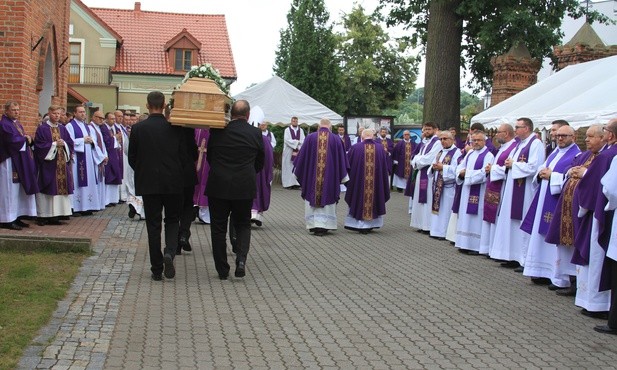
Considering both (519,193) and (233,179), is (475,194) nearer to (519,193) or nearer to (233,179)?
(519,193)

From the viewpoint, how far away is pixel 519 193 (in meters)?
12.4

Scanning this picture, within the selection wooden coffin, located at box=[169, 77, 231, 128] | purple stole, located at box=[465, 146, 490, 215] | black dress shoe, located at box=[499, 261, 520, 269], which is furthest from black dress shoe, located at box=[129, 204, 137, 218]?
black dress shoe, located at box=[499, 261, 520, 269]

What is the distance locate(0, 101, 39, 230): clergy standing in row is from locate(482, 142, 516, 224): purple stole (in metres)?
7.00

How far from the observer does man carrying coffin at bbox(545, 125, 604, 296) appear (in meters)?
9.57

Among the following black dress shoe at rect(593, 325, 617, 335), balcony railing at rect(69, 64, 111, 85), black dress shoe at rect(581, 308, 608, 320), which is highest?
balcony railing at rect(69, 64, 111, 85)

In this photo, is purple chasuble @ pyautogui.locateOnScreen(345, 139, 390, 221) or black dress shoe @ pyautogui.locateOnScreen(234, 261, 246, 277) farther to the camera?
purple chasuble @ pyautogui.locateOnScreen(345, 139, 390, 221)

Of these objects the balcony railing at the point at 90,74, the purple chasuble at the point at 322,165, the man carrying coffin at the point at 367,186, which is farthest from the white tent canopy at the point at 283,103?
the balcony railing at the point at 90,74

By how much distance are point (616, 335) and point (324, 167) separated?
8.40 m

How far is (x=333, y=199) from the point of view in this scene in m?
15.8

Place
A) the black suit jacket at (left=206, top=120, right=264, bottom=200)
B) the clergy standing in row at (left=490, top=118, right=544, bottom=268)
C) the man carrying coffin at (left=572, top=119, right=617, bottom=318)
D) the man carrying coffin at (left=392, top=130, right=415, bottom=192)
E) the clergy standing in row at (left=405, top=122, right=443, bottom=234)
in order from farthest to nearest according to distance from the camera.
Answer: the man carrying coffin at (left=392, top=130, right=415, bottom=192)
the clergy standing in row at (left=405, top=122, right=443, bottom=234)
the clergy standing in row at (left=490, top=118, right=544, bottom=268)
the black suit jacket at (left=206, top=120, right=264, bottom=200)
the man carrying coffin at (left=572, top=119, right=617, bottom=318)

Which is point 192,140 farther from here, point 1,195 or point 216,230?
point 1,195

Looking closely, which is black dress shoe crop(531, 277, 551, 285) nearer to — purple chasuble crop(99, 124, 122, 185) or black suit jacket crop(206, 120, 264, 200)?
black suit jacket crop(206, 120, 264, 200)

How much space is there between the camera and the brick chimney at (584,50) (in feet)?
72.0

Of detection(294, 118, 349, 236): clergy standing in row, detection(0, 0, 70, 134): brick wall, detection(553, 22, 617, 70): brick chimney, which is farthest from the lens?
detection(553, 22, 617, 70): brick chimney
